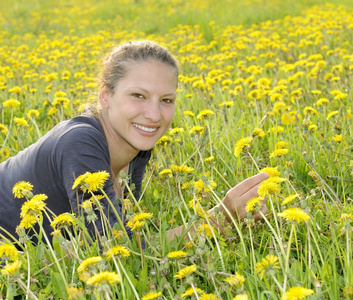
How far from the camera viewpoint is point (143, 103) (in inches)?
83.4

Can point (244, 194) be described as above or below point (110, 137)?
below

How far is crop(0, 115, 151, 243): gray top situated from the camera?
190 cm

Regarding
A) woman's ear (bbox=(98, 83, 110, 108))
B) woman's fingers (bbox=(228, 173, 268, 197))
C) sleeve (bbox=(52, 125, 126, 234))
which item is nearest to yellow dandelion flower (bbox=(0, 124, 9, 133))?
woman's ear (bbox=(98, 83, 110, 108))

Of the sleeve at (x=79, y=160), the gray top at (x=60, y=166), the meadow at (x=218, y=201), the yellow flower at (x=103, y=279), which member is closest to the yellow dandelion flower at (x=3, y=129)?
the meadow at (x=218, y=201)

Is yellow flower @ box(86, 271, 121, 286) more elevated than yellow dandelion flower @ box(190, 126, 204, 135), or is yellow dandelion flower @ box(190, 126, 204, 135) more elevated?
yellow dandelion flower @ box(190, 126, 204, 135)

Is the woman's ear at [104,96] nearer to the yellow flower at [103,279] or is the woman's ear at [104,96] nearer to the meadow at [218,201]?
the meadow at [218,201]

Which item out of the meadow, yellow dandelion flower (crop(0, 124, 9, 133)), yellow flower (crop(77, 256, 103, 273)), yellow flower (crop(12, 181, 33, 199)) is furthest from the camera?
yellow dandelion flower (crop(0, 124, 9, 133))

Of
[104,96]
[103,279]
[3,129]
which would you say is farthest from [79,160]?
[3,129]

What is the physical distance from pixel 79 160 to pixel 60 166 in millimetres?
121

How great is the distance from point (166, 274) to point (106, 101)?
108 cm

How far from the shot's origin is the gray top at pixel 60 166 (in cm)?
190

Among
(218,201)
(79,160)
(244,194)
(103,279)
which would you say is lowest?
(218,201)

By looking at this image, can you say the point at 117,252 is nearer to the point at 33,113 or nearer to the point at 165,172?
the point at 165,172

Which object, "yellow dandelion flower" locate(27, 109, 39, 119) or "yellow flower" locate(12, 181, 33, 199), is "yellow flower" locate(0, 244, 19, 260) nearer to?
"yellow flower" locate(12, 181, 33, 199)
